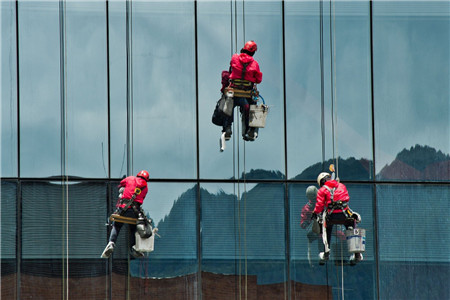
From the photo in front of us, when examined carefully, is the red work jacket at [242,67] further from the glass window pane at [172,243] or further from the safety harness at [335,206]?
the glass window pane at [172,243]

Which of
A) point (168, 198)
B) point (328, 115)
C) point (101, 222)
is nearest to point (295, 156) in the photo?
point (328, 115)

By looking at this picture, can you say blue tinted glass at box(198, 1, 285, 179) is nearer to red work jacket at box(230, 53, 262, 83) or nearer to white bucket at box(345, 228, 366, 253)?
red work jacket at box(230, 53, 262, 83)

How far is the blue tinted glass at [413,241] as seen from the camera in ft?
74.3

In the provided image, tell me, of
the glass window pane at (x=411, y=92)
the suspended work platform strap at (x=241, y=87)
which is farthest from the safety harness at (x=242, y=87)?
the glass window pane at (x=411, y=92)

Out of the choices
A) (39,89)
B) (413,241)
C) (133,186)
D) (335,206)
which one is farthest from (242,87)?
(413,241)

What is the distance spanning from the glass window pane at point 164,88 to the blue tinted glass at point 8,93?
2345 millimetres

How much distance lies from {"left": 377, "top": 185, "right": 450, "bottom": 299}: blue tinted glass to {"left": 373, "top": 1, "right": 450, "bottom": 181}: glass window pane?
415 mm

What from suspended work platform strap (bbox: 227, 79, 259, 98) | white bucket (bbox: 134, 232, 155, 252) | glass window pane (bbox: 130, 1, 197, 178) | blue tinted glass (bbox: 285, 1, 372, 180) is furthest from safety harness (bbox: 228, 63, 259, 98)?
white bucket (bbox: 134, 232, 155, 252)

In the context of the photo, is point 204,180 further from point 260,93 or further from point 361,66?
point 361,66

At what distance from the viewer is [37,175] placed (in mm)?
22000

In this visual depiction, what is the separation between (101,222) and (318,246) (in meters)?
4.28

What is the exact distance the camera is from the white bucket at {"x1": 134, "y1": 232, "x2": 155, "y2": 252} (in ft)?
68.8

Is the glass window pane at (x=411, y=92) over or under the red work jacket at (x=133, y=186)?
over

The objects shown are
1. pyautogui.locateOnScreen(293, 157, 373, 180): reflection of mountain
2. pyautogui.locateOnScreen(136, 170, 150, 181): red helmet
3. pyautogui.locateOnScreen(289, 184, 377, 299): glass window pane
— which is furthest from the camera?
pyautogui.locateOnScreen(293, 157, 373, 180): reflection of mountain
